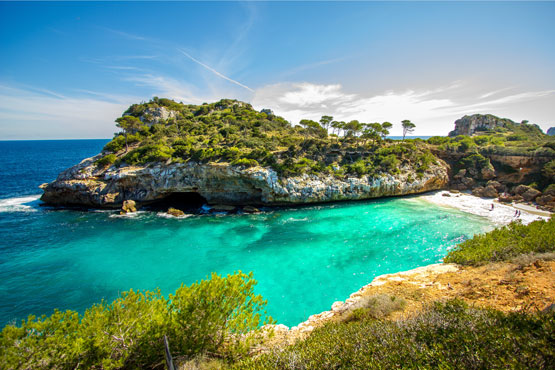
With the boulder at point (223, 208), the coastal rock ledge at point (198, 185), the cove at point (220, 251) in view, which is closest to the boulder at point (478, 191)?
the cove at point (220, 251)

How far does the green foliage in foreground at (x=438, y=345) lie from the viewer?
12.0 ft

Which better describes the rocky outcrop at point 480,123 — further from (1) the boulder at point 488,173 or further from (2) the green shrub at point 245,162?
(2) the green shrub at point 245,162

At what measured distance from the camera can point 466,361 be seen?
3.78 meters

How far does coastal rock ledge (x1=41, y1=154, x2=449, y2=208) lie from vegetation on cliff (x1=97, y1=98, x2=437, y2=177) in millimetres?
1426

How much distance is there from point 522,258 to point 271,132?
41.8 m

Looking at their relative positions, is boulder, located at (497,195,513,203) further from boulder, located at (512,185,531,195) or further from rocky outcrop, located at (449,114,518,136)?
rocky outcrop, located at (449,114,518,136)

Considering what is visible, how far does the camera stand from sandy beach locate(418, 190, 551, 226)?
76.4 feet

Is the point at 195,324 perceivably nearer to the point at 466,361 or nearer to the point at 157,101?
the point at 466,361

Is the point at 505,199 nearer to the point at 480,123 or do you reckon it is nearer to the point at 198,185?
the point at 198,185

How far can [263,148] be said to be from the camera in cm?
3180

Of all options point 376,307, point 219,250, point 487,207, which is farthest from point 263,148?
point 487,207

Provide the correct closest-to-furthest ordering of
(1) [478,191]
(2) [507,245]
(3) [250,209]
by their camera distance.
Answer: (2) [507,245] < (3) [250,209] < (1) [478,191]

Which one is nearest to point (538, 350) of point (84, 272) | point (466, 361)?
point (466, 361)

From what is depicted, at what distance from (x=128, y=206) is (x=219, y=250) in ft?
57.7
